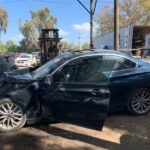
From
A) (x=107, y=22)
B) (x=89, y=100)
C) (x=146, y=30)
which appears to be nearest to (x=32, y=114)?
(x=89, y=100)

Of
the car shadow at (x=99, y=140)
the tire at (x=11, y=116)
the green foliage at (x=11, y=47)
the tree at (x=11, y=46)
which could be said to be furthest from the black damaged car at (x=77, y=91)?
the tree at (x=11, y=46)

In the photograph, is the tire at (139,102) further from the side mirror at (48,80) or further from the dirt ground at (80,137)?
the side mirror at (48,80)

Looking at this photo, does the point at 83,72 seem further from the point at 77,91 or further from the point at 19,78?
the point at 19,78

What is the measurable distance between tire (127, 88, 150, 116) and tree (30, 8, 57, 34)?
257 ft

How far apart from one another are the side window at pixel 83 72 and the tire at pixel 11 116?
963 millimetres

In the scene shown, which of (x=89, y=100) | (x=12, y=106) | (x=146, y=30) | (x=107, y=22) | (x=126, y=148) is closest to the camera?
(x=126, y=148)

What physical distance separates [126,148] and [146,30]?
2149cm

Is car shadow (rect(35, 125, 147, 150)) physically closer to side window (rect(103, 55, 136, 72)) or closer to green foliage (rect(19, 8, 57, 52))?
side window (rect(103, 55, 136, 72))

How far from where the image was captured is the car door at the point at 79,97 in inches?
222

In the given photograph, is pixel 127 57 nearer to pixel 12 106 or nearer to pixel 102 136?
pixel 102 136

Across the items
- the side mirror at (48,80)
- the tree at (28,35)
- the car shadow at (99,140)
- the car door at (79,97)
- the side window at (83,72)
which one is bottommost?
the car shadow at (99,140)

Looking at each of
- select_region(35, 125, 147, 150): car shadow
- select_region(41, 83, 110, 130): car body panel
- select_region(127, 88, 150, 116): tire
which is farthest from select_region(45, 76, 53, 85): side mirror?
select_region(127, 88, 150, 116): tire

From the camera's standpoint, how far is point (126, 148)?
5.34m

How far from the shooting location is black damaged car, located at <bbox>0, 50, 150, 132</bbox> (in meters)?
5.73
